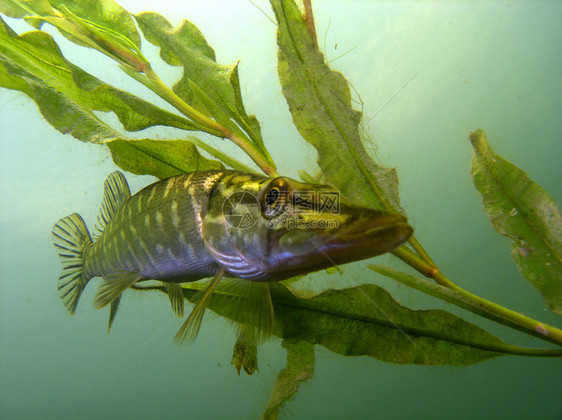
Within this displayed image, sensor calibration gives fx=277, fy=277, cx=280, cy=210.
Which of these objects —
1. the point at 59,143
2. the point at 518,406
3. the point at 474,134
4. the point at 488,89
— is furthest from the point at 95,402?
the point at 488,89

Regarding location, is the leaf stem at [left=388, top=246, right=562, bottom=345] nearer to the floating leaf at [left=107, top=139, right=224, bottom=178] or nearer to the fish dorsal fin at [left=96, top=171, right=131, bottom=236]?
the floating leaf at [left=107, top=139, right=224, bottom=178]

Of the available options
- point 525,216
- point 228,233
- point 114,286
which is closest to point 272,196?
point 228,233

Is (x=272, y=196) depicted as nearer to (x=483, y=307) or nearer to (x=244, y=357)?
(x=244, y=357)

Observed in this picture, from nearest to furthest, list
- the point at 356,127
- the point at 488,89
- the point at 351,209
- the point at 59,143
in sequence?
the point at 351,209 < the point at 356,127 < the point at 488,89 < the point at 59,143

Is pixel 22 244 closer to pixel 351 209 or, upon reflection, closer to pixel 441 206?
pixel 351 209

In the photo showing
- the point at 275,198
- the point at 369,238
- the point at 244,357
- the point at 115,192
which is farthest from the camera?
the point at 115,192

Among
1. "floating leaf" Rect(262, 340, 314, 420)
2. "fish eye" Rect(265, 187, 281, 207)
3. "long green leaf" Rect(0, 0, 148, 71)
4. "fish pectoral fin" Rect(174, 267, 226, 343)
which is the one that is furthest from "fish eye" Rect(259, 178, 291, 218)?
"long green leaf" Rect(0, 0, 148, 71)

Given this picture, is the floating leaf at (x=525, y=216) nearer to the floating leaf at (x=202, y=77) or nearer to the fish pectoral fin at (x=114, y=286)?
the floating leaf at (x=202, y=77)

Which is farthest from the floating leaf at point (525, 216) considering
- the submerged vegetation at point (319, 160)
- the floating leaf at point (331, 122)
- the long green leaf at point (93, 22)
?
the long green leaf at point (93, 22)
